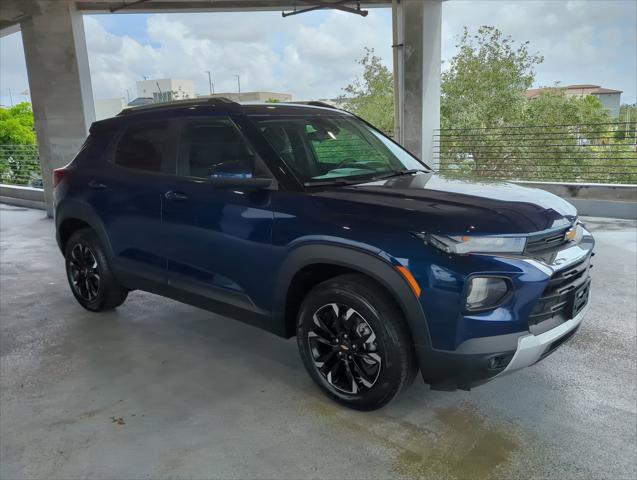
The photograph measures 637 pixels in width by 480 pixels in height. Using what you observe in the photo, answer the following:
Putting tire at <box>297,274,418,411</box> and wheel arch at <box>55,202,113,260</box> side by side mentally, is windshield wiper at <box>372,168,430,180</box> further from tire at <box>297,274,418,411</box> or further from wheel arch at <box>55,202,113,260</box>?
wheel arch at <box>55,202,113,260</box>

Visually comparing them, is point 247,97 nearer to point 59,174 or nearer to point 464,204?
point 59,174

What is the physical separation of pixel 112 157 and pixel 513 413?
3261mm

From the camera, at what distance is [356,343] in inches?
105

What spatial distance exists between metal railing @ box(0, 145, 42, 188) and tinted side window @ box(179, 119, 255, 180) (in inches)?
418

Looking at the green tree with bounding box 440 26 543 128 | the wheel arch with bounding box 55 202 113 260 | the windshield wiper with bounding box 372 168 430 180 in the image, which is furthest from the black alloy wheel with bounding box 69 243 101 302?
the green tree with bounding box 440 26 543 128

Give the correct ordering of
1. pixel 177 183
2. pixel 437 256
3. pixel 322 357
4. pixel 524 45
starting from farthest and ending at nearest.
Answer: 1. pixel 524 45
2. pixel 177 183
3. pixel 322 357
4. pixel 437 256

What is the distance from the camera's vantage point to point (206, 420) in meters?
2.75

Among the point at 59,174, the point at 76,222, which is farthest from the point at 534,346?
the point at 59,174

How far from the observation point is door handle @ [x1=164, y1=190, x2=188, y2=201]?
3.32 metres

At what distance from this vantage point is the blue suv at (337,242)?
2.31 meters

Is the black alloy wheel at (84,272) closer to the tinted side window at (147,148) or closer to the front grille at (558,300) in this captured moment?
the tinted side window at (147,148)

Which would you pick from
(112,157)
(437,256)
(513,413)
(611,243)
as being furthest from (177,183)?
(611,243)

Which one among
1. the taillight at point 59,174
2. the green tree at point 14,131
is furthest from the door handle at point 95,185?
the green tree at point 14,131

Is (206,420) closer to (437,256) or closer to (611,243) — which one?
(437,256)
